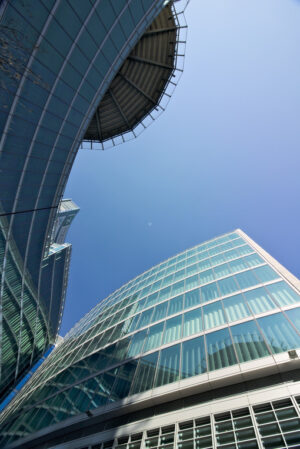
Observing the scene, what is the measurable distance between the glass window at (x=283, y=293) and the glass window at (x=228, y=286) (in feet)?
7.33

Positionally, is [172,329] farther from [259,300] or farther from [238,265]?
[238,265]

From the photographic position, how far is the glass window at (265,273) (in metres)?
13.9

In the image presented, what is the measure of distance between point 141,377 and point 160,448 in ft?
12.1

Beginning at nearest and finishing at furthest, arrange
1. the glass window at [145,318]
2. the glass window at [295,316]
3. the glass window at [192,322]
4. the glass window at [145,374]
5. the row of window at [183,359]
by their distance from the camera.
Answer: the row of window at [183,359] < the glass window at [295,316] < the glass window at [145,374] < the glass window at [192,322] < the glass window at [145,318]

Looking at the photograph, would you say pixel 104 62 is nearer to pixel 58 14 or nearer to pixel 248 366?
pixel 58 14

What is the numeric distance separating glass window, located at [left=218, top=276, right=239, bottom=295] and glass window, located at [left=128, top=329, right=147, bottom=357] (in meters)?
6.31

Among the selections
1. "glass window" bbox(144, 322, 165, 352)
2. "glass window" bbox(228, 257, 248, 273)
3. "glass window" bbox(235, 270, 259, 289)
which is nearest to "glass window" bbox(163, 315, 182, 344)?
"glass window" bbox(144, 322, 165, 352)

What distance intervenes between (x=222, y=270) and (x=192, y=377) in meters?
9.56

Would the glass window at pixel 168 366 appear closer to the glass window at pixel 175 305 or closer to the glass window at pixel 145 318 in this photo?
the glass window at pixel 175 305

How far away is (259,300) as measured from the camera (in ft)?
40.4

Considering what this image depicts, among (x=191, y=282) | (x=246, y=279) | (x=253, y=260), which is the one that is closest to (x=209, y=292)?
(x=246, y=279)

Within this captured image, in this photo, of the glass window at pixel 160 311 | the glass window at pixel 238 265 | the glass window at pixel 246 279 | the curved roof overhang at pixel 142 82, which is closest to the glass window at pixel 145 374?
the glass window at pixel 160 311

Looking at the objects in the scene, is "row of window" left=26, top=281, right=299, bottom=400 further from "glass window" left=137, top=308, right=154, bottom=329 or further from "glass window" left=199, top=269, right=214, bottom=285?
"glass window" left=199, top=269, right=214, bottom=285

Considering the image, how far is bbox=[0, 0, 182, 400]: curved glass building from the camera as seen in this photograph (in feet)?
33.9
